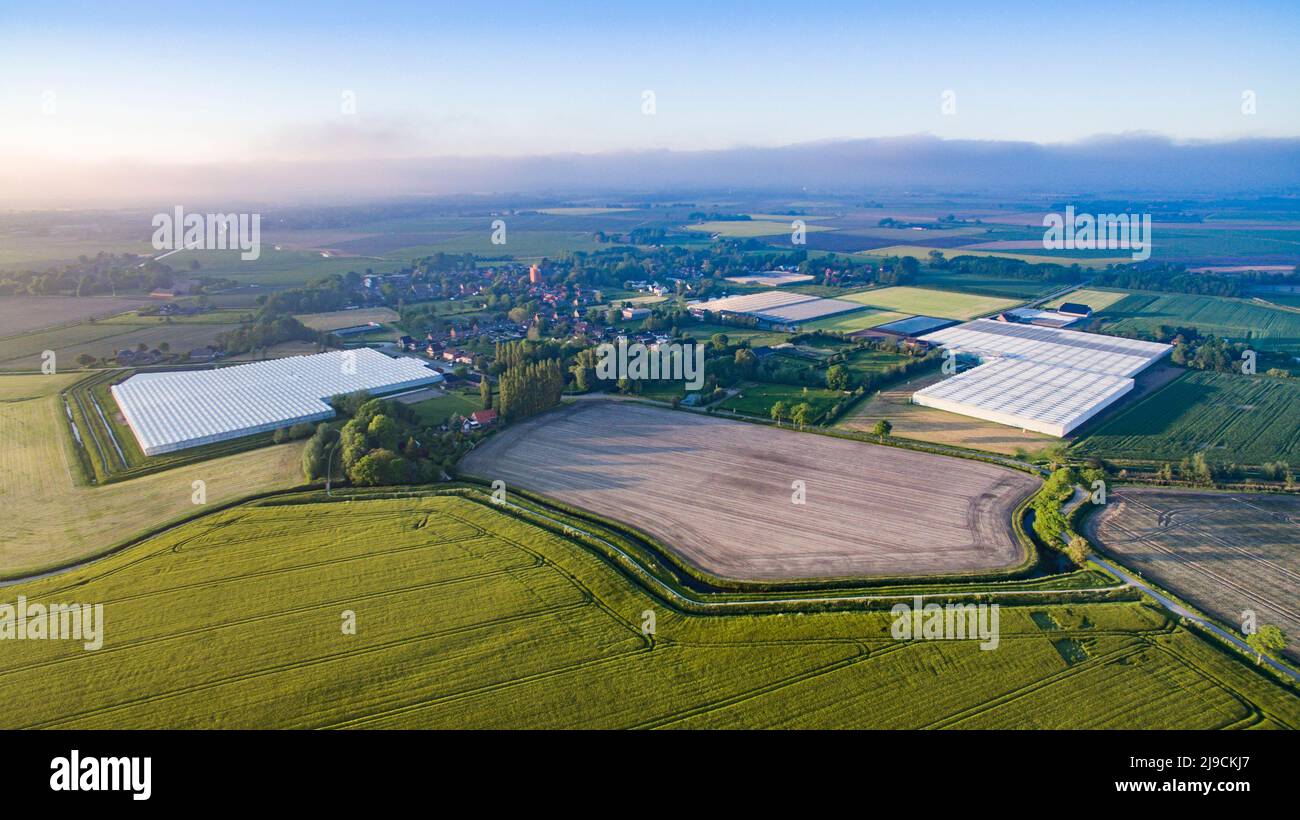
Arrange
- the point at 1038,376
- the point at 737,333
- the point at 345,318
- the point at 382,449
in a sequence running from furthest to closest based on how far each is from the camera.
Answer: the point at 345,318
the point at 737,333
the point at 1038,376
the point at 382,449

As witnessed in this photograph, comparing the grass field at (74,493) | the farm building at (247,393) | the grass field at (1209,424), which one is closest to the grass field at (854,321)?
the grass field at (1209,424)

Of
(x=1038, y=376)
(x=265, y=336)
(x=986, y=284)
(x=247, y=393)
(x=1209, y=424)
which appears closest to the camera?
(x=1209, y=424)

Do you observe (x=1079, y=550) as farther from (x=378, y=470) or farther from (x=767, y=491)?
(x=378, y=470)

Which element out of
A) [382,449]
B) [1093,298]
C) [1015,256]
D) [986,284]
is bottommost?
[382,449]

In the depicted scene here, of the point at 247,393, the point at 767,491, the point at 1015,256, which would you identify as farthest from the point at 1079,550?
the point at 1015,256

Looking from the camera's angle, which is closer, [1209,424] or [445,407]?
[1209,424]

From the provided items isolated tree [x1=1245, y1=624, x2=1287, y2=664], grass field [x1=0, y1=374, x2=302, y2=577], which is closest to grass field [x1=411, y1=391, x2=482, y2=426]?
grass field [x1=0, y1=374, x2=302, y2=577]

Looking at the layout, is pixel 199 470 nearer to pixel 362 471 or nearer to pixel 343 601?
pixel 362 471
